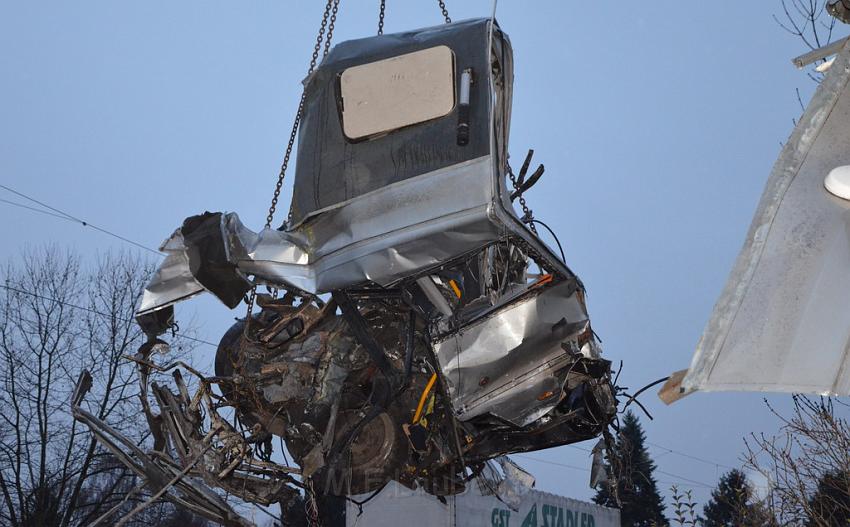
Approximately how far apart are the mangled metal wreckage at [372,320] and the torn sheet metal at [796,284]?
101 inches

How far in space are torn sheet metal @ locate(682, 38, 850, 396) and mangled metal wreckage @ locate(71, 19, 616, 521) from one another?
258 cm

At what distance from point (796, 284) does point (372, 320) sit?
3568 mm

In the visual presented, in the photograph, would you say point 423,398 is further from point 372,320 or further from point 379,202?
point 379,202

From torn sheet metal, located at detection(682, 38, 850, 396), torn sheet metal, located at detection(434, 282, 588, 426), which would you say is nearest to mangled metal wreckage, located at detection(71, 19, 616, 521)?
torn sheet metal, located at detection(434, 282, 588, 426)

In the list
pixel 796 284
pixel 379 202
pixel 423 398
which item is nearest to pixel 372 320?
pixel 423 398

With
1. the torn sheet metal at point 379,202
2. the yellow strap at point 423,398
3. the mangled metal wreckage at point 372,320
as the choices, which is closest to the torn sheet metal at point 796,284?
the torn sheet metal at point 379,202

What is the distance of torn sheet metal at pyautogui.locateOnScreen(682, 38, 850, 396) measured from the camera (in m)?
3.11

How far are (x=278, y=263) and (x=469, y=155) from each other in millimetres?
1525

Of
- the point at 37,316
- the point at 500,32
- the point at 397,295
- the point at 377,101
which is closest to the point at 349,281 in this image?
the point at 397,295

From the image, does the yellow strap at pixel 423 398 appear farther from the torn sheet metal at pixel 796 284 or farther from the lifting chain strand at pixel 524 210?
the torn sheet metal at pixel 796 284

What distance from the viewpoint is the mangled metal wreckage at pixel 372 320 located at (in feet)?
19.5

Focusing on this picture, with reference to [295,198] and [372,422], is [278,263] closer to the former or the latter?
[295,198]

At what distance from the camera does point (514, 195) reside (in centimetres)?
681

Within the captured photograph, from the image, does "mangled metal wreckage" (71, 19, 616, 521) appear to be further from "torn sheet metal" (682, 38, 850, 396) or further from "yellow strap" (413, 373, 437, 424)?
"torn sheet metal" (682, 38, 850, 396)
